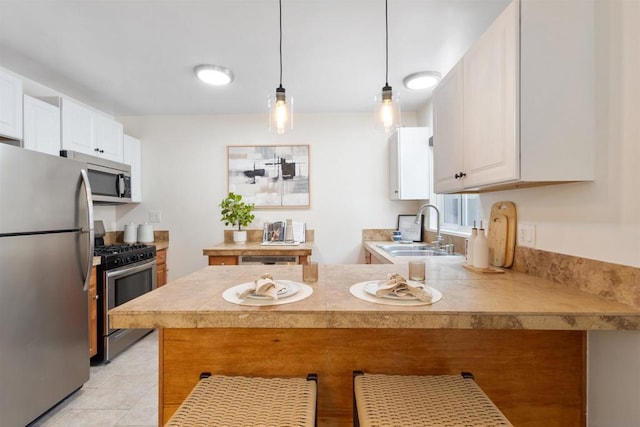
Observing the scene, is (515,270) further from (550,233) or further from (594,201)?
(594,201)

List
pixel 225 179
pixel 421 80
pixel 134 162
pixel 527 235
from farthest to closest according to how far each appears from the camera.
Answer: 1. pixel 225 179
2. pixel 134 162
3. pixel 421 80
4. pixel 527 235

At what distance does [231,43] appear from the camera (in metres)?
1.99

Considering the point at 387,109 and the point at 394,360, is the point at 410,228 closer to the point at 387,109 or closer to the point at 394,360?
the point at 387,109

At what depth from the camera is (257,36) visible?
1910 millimetres

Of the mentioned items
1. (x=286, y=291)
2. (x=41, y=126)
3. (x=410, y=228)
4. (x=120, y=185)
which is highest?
(x=41, y=126)

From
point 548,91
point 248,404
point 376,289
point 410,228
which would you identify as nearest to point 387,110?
point 548,91

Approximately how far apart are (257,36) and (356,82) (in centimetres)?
99

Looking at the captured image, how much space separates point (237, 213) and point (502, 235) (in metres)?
2.49

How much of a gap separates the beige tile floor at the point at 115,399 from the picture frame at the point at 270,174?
6.13ft

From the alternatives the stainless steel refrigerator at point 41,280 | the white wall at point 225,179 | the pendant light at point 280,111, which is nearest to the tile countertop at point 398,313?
the pendant light at point 280,111

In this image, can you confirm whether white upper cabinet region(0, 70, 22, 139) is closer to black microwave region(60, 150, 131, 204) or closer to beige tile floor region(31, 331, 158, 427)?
black microwave region(60, 150, 131, 204)

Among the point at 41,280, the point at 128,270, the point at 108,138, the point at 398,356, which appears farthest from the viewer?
the point at 108,138

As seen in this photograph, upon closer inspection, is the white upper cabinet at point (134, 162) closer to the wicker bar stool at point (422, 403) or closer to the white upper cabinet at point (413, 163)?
the white upper cabinet at point (413, 163)

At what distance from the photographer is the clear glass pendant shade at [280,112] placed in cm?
155
